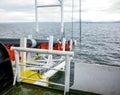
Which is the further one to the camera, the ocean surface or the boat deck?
the ocean surface

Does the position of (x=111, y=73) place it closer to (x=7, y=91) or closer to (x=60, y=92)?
(x=60, y=92)

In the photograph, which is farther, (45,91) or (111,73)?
(45,91)

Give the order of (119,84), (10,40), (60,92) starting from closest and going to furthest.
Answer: (119,84) < (60,92) < (10,40)

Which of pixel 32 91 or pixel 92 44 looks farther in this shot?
pixel 92 44

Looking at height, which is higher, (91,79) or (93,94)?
(91,79)

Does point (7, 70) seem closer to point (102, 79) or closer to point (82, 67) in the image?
point (82, 67)

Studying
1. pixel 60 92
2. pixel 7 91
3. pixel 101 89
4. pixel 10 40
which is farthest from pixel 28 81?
pixel 10 40

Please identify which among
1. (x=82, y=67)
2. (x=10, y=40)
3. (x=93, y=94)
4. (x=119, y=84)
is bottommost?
(x=93, y=94)

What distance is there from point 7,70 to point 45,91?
0.70 meters

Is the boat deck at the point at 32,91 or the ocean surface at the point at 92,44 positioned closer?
the boat deck at the point at 32,91

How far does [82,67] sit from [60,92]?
54 centimetres

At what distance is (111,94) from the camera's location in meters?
2.80

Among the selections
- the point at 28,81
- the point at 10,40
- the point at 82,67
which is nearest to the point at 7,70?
the point at 28,81

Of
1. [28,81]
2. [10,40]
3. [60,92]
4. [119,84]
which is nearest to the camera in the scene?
[119,84]
